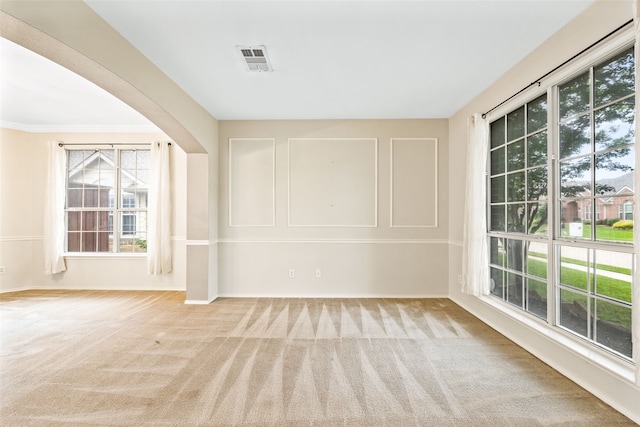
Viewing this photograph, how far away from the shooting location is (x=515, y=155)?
10.8 ft

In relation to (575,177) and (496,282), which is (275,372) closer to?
(496,282)

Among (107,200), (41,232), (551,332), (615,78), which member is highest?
(615,78)

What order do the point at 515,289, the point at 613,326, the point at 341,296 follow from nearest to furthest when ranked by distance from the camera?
the point at 613,326 → the point at 515,289 → the point at 341,296

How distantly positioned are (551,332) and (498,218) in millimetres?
1391

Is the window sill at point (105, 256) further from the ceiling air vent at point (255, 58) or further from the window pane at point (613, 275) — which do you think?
the window pane at point (613, 275)

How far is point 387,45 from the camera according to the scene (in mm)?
2707

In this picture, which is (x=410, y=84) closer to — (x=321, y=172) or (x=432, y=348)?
(x=321, y=172)

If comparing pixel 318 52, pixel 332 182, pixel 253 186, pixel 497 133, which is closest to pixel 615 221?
pixel 497 133

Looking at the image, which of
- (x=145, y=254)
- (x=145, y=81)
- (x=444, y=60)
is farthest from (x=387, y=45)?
(x=145, y=254)

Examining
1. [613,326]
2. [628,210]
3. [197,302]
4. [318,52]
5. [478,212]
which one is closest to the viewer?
[628,210]

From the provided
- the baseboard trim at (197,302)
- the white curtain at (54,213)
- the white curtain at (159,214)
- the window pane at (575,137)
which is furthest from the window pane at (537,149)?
the white curtain at (54,213)

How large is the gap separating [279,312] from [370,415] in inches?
88.3

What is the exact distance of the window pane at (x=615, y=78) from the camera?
6.66 ft

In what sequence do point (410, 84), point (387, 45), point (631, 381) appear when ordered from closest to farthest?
point (631, 381)
point (387, 45)
point (410, 84)
